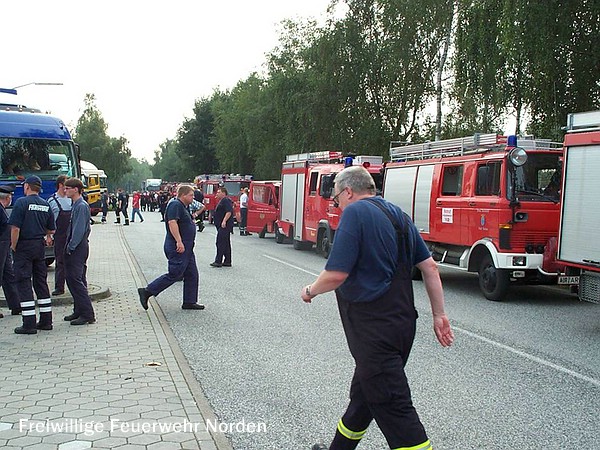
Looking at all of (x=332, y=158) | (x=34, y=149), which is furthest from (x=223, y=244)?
(x=332, y=158)

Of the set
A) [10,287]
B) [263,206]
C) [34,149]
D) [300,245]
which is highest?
[34,149]

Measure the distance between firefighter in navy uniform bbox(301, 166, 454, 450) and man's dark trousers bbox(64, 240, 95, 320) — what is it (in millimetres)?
5473

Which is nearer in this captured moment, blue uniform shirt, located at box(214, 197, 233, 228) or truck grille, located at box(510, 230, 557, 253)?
truck grille, located at box(510, 230, 557, 253)

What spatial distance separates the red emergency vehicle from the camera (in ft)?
87.4

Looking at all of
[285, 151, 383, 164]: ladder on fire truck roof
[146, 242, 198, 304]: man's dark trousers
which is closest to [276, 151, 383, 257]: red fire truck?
[285, 151, 383, 164]: ladder on fire truck roof

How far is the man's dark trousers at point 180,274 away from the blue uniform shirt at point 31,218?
72.6 inches

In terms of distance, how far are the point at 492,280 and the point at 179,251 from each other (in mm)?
5385

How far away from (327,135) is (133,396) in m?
29.3

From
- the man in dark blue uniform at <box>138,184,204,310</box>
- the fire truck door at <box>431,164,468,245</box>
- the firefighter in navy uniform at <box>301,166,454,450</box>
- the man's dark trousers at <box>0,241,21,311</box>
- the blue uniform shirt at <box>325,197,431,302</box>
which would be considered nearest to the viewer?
the firefighter in navy uniform at <box>301,166,454,450</box>

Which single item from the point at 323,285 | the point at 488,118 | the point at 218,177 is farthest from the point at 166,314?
the point at 218,177

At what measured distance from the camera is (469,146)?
1279 cm

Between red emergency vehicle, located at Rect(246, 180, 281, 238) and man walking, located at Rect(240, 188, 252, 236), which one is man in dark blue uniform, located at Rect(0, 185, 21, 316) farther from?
man walking, located at Rect(240, 188, 252, 236)

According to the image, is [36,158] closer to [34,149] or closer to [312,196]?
[34,149]

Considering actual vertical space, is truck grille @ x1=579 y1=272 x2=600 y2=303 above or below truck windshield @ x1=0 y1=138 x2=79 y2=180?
below
